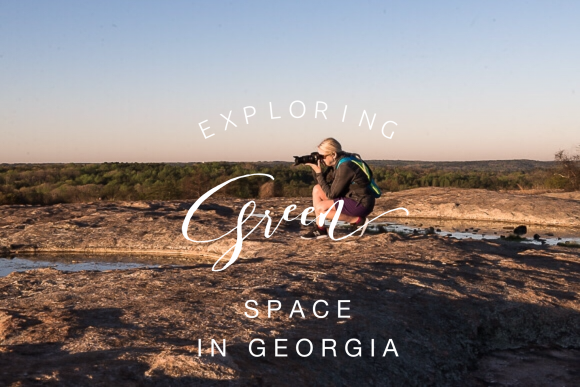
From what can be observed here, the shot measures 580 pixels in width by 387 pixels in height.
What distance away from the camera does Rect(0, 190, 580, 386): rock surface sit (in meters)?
3.49

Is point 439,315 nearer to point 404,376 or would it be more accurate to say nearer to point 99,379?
point 404,376

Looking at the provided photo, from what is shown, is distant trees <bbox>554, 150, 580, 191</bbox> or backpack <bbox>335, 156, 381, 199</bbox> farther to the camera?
distant trees <bbox>554, 150, 580, 191</bbox>

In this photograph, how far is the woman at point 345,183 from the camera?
827 centimetres

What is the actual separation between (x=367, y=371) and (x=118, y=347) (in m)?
1.54

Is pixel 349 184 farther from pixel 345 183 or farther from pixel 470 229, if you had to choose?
pixel 470 229

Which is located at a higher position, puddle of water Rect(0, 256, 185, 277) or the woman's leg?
the woman's leg

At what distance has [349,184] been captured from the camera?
8.44 m

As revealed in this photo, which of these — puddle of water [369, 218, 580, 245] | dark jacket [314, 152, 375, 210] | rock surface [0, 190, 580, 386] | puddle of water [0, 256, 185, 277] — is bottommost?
puddle of water [0, 256, 185, 277]

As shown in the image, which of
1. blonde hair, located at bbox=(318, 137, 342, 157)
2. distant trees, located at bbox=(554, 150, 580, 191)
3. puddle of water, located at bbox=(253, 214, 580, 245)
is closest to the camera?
blonde hair, located at bbox=(318, 137, 342, 157)

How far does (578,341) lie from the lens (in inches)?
203

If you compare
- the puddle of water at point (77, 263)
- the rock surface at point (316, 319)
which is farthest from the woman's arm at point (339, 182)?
the puddle of water at point (77, 263)

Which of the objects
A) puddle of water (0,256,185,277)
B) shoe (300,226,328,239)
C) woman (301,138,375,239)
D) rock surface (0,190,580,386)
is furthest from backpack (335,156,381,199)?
puddle of water (0,256,185,277)

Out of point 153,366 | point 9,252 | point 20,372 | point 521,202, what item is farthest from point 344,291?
point 521,202

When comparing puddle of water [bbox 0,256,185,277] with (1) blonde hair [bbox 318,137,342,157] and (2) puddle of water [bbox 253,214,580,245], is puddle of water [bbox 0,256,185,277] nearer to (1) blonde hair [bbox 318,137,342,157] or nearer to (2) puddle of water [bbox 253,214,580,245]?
(1) blonde hair [bbox 318,137,342,157]
